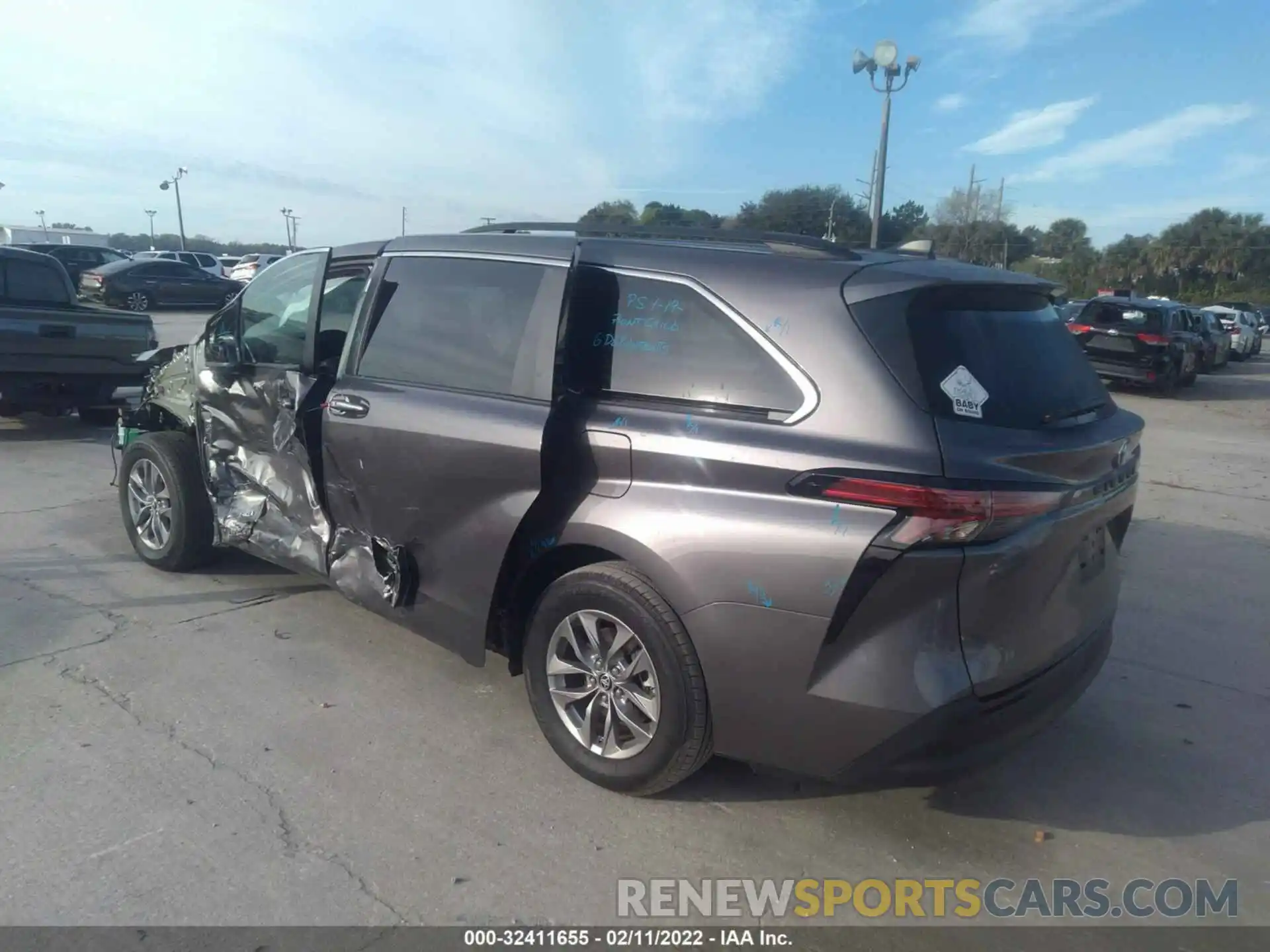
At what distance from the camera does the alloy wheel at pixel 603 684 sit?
10.8ft

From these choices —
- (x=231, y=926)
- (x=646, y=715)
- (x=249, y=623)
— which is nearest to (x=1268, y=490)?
(x=646, y=715)

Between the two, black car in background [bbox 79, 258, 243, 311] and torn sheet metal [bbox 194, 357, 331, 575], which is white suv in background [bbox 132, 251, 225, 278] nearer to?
black car in background [bbox 79, 258, 243, 311]

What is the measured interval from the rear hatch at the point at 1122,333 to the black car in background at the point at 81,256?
89.3 feet

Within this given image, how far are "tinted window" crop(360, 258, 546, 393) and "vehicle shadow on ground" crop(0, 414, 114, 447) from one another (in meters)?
6.53

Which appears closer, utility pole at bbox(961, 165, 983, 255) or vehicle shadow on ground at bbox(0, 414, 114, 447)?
vehicle shadow on ground at bbox(0, 414, 114, 447)

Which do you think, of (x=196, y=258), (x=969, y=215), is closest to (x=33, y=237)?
(x=196, y=258)

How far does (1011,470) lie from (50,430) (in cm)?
1043

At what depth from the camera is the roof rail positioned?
3.63 meters

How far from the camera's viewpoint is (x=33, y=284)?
997 cm

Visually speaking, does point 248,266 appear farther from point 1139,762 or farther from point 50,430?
point 1139,762

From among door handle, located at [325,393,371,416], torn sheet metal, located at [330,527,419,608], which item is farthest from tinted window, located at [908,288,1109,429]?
door handle, located at [325,393,371,416]

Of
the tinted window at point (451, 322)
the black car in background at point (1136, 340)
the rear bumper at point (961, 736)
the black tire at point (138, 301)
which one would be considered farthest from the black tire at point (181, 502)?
the black tire at point (138, 301)

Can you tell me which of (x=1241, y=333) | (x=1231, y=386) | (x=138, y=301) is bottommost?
(x=1231, y=386)

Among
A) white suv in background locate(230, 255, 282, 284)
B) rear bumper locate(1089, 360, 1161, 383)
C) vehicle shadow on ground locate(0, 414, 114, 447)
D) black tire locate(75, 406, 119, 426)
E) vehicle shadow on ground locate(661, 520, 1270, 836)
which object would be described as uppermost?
white suv in background locate(230, 255, 282, 284)
